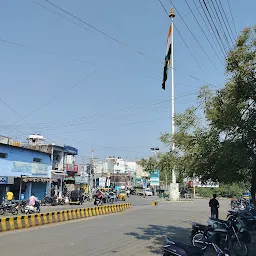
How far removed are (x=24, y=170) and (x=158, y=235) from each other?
23.6 metres

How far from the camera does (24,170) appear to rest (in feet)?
114

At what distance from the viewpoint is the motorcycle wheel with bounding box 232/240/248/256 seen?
34.1 feet

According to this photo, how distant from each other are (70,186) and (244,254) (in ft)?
163

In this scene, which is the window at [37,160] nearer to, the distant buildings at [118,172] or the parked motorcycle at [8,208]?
the parked motorcycle at [8,208]

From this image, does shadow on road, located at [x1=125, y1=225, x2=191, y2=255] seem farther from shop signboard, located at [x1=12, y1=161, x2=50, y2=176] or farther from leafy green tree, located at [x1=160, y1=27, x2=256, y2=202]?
shop signboard, located at [x1=12, y1=161, x2=50, y2=176]

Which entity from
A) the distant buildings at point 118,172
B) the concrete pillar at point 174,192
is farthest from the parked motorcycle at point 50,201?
the distant buildings at point 118,172

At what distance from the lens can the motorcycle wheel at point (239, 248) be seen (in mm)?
10406

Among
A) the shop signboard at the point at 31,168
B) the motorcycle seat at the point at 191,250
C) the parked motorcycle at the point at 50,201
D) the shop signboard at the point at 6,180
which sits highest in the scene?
the shop signboard at the point at 31,168

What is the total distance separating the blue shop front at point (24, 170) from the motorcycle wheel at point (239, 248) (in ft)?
69.6

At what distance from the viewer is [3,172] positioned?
3173 cm

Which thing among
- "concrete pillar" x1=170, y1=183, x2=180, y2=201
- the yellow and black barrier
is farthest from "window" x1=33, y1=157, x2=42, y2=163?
"concrete pillar" x1=170, y1=183, x2=180, y2=201

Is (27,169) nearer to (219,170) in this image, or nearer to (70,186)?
(70,186)

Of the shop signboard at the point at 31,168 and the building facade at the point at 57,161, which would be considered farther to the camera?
Answer: the building facade at the point at 57,161

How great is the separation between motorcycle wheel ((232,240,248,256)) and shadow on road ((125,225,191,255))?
2.27 m
